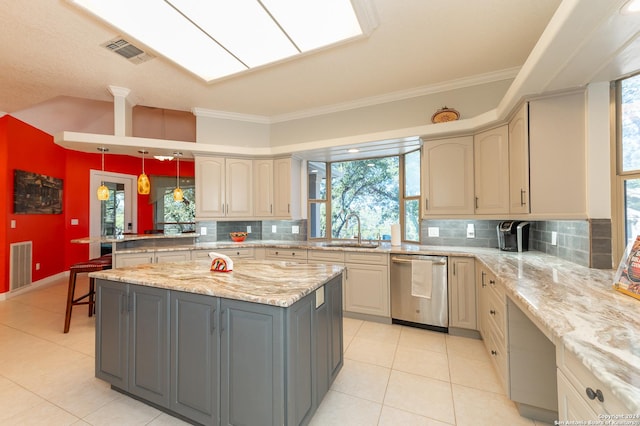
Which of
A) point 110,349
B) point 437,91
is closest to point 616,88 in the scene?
point 437,91

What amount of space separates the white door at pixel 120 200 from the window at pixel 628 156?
7569mm

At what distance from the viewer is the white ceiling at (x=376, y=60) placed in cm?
155

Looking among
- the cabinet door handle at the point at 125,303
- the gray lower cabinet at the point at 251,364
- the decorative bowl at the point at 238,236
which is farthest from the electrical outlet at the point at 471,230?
the cabinet door handle at the point at 125,303

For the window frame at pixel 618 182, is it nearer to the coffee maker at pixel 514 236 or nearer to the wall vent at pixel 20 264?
the coffee maker at pixel 514 236

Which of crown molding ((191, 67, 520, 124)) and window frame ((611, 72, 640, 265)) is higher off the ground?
crown molding ((191, 67, 520, 124))

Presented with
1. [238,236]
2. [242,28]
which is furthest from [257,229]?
[242,28]

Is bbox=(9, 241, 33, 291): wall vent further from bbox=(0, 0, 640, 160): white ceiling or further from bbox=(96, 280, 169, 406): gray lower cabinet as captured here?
bbox=(96, 280, 169, 406): gray lower cabinet

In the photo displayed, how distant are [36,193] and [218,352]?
536 cm

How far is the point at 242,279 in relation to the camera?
1710 mm

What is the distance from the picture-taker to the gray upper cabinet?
1467 millimetres

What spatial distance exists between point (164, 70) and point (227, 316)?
2856 millimetres

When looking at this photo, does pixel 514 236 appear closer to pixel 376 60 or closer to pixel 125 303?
pixel 376 60

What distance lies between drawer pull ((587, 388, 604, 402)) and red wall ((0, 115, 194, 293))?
21.0 feet

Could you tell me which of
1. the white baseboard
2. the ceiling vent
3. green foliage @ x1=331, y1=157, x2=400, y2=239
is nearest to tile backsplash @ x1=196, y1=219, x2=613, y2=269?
green foliage @ x1=331, y1=157, x2=400, y2=239
